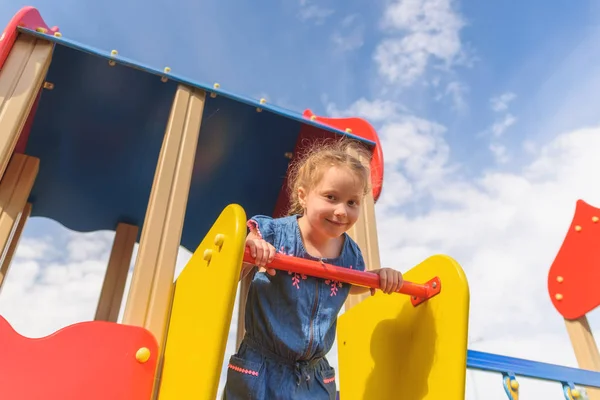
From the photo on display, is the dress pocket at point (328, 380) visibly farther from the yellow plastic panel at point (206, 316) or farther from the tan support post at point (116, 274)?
the tan support post at point (116, 274)

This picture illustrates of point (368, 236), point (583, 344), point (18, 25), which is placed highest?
point (18, 25)

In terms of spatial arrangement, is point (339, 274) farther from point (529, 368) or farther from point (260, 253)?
point (529, 368)

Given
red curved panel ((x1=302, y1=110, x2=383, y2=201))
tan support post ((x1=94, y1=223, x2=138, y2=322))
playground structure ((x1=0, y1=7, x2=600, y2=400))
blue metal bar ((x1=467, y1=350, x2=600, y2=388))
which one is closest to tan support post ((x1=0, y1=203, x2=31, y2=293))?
playground structure ((x1=0, y1=7, x2=600, y2=400))

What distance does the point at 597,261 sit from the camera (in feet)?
8.09

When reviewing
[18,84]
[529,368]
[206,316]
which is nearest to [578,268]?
[529,368]

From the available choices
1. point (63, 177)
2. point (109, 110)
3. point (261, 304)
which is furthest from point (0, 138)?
point (63, 177)

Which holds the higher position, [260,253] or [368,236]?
[368,236]

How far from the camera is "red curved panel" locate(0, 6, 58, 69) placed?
1587 millimetres

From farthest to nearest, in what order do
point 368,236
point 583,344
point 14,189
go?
point 583,344
point 14,189
point 368,236

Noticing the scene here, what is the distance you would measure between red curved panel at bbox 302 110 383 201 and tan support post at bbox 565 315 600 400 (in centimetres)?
134

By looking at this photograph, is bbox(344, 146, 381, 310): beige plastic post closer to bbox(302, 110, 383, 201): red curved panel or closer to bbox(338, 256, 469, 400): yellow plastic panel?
bbox(302, 110, 383, 201): red curved panel

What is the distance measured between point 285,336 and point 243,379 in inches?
5.2

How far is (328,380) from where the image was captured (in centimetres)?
113

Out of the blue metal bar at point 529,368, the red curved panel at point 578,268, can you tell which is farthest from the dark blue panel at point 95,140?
the red curved panel at point 578,268
